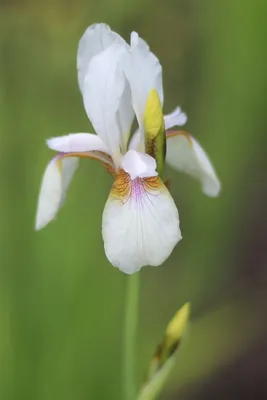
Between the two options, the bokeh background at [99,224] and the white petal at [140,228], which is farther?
the bokeh background at [99,224]

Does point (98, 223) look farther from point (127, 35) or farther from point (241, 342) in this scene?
point (127, 35)

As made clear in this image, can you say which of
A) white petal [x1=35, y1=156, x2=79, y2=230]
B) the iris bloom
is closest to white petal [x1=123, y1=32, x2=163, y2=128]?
the iris bloom

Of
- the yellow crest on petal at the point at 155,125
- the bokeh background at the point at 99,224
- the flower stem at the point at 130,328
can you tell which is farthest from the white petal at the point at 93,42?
the bokeh background at the point at 99,224

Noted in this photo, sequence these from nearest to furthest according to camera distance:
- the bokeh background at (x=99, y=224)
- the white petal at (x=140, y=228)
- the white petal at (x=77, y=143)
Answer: the white petal at (x=140, y=228)
the white petal at (x=77, y=143)
the bokeh background at (x=99, y=224)

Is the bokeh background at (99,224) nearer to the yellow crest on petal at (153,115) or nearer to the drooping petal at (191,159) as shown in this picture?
the drooping petal at (191,159)

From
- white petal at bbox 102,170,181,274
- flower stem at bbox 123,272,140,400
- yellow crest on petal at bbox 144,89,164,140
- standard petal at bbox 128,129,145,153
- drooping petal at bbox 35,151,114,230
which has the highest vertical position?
yellow crest on petal at bbox 144,89,164,140

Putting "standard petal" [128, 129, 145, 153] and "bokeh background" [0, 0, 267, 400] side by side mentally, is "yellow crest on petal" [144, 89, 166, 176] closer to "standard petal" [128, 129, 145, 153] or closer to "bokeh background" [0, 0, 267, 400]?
"standard petal" [128, 129, 145, 153]
